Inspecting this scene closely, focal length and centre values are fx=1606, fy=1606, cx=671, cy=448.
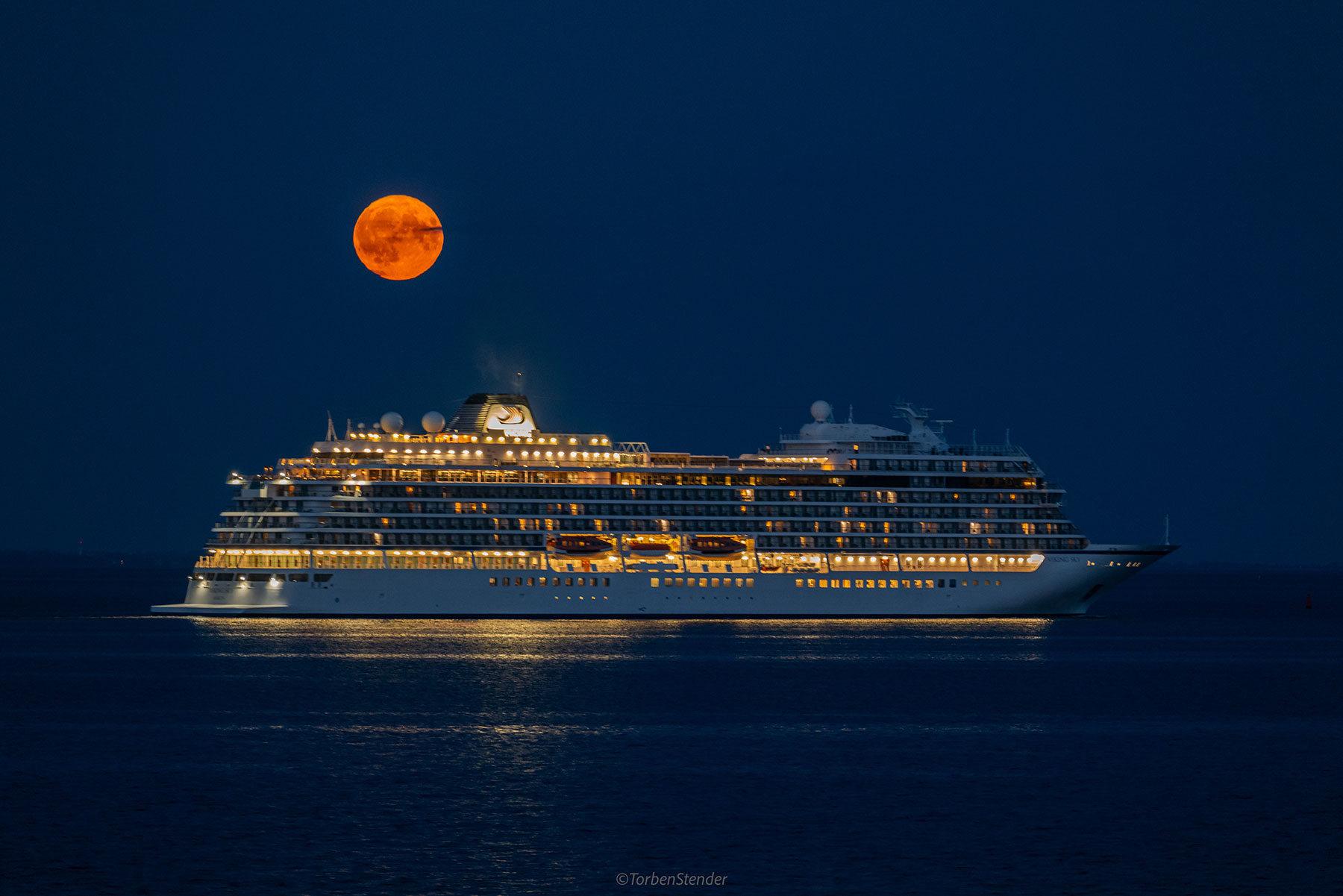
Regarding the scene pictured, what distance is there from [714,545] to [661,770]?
147 feet

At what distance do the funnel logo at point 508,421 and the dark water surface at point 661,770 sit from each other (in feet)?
57.2

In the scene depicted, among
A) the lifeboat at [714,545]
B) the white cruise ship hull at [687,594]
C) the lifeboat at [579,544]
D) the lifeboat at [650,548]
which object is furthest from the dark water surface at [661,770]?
the lifeboat at [714,545]

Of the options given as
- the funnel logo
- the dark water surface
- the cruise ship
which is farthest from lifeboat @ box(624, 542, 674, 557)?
the dark water surface

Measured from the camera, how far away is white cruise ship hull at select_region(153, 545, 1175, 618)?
77.3 meters

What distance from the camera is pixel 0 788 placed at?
3369 centimetres

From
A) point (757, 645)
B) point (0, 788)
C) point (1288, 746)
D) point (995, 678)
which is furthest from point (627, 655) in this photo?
point (0, 788)

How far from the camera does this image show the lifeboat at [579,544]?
262ft

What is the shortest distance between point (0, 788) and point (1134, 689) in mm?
36302

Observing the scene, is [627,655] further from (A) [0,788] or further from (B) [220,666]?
(A) [0,788]

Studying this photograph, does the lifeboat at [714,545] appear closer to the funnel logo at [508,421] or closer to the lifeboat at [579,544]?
the lifeboat at [579,544]

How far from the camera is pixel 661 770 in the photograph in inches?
1425

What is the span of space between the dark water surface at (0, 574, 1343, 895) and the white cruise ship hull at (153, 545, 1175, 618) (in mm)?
8979

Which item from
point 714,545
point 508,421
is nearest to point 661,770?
point 714,545

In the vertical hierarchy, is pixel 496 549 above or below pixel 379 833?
above
